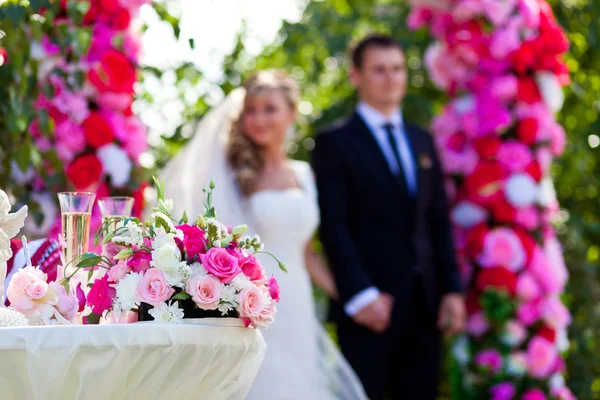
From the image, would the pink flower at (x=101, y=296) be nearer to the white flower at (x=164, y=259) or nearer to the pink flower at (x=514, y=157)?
the white flower at (x=164, y=259)

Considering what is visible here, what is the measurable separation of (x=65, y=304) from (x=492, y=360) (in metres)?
3.30

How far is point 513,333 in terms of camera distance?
4.91 m

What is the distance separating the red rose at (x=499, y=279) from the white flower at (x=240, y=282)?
9.89 feet

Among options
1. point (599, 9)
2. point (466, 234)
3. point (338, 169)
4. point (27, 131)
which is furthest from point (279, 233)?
point (599, 9)

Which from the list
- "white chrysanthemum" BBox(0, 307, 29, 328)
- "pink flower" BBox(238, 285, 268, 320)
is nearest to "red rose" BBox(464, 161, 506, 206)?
"pink flower" BBox(238, 285, 268, 320)

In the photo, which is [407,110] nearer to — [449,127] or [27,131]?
[449,127]

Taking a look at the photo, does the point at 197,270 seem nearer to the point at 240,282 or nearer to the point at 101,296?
the point at 240,282

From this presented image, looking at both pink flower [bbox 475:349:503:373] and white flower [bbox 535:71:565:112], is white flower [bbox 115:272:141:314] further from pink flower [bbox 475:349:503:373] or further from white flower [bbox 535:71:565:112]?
white flower [bbox 535:71:565:112]

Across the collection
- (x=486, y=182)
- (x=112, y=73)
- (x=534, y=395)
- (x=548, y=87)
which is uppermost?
(x=112, y=73)

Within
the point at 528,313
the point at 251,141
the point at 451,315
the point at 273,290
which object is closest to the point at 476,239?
the point at 528,313

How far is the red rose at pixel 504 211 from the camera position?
4.93 metres

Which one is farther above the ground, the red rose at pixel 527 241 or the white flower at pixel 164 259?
the white flower at pixel 164 259

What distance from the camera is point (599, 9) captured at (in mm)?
5617

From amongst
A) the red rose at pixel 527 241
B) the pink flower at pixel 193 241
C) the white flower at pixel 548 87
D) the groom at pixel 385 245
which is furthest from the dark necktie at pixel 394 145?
the pink flower at pixel 193 241
